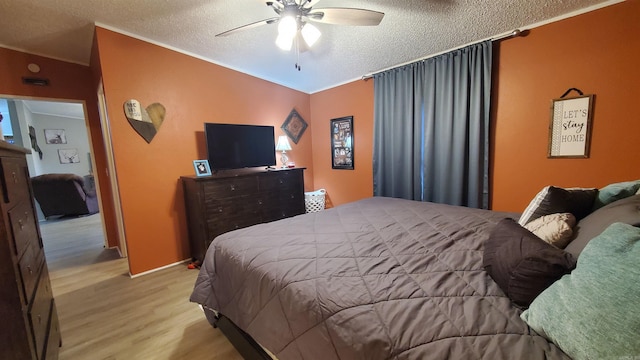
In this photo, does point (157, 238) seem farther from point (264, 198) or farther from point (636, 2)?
point (636, 2)

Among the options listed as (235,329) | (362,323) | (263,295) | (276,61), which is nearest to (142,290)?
(235,329)

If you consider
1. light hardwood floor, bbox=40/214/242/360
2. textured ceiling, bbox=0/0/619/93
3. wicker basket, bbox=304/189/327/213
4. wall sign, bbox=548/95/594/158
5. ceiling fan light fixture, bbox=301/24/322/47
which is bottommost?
light hardwood floor, bbox=40/214/242/360

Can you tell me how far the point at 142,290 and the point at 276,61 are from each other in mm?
2861

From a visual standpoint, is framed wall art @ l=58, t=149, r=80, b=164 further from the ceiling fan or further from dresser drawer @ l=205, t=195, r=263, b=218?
the ceiling fan

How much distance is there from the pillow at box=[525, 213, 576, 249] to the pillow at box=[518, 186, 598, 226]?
0.11m

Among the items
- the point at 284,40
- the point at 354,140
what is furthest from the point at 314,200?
the point at 284,40

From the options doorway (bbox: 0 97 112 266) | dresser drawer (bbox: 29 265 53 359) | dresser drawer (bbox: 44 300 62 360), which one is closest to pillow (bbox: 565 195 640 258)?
dresser drawer (bbox: 29 265 53 359)

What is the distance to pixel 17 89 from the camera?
262 cm

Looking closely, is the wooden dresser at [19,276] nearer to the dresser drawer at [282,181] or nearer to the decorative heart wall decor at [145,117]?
the decorative heart wall decor at [145,117]

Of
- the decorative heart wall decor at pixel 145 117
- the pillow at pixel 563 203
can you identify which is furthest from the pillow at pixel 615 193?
the decorative heart wall decor at pixel 145 117

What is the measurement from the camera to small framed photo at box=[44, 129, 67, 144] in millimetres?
6234

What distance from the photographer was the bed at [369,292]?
735 millimetres

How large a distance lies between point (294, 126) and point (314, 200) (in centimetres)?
126

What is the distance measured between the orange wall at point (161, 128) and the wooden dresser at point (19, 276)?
1.17 meters
